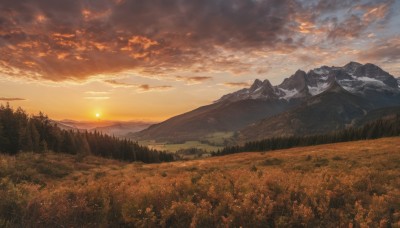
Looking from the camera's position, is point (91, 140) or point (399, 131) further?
point (91, 140)

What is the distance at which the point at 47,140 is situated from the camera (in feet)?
301

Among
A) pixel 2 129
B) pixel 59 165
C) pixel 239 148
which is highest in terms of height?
pixel 2 129

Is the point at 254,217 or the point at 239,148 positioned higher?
the point at 254,217

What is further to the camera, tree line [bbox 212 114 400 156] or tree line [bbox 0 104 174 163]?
tree line [bbox 212 114 400 156]

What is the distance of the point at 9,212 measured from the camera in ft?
29.6

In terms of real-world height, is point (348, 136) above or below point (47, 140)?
below

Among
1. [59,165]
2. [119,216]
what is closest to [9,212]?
[119,216]

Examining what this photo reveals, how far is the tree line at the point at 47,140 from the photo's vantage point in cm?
7462

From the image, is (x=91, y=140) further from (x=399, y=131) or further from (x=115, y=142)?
(x=399, y=131)

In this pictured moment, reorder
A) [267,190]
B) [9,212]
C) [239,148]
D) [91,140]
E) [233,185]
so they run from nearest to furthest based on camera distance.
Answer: [9,212] < [267,190] < [233,185] < [91,140] < [239,148]

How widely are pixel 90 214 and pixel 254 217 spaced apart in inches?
204

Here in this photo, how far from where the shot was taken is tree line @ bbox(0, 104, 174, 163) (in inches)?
2938

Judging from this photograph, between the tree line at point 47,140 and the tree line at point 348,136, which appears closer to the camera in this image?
the tree line at point 47,140

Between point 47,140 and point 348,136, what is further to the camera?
point 348,136
